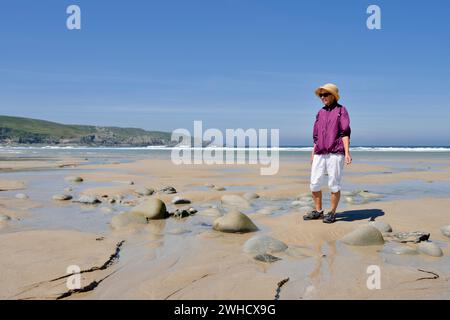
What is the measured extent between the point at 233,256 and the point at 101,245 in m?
1.73

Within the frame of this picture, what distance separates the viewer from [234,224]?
19.9 feet

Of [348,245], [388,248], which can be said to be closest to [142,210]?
[348,245]

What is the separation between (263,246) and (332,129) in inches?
109

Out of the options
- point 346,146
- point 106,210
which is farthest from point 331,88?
point 106,210

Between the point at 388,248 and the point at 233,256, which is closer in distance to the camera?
the point at 233,256

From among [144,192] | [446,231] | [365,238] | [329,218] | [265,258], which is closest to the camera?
[265,258]

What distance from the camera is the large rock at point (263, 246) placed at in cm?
493

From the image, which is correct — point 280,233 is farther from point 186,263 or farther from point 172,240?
point 186,263

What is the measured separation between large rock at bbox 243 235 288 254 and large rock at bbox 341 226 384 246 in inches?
37.4

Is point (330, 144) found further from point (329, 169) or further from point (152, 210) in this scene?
point (152, 210)

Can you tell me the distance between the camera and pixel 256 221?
6980 mm

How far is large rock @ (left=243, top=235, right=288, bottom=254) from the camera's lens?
4.93 meters

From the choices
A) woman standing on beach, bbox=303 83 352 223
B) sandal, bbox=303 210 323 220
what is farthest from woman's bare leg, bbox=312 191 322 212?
sandal, bbox=303 210 323 220

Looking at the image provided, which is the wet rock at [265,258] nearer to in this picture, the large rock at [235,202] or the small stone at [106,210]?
the large rock at [235,202]
